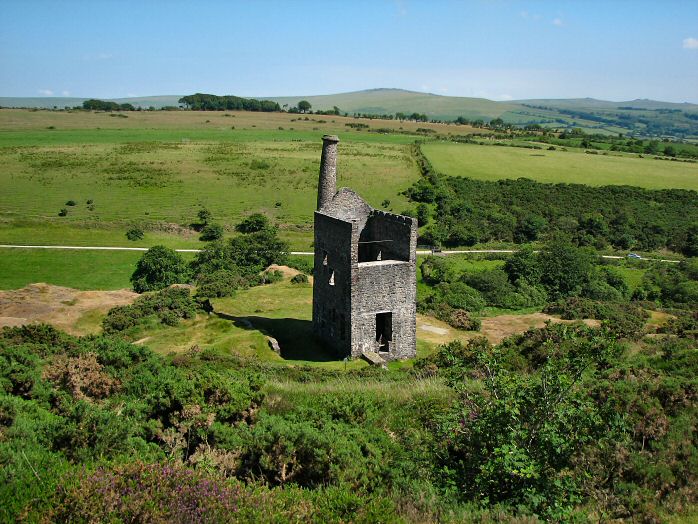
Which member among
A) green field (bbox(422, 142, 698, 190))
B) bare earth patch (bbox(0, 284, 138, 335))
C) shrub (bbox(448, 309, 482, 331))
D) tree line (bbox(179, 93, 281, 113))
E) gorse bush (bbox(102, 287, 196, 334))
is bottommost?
bare earth patch (bbox(0, 284, 138, 335))

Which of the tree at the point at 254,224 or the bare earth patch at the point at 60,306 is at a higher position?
the tree at the point at 254,224

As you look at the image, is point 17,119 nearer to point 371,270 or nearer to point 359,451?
point 371,270

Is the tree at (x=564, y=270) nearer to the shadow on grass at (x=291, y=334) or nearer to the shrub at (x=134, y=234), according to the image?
the shadow on grass at (x=291, y=334)

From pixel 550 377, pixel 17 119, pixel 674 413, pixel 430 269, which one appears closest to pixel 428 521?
pixel 550 377

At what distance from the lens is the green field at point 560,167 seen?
80.8 meters

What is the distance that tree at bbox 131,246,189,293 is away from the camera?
4172cm

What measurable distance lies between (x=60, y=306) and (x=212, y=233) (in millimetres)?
21809

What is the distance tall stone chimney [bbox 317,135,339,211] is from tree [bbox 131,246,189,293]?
1866 centimetres

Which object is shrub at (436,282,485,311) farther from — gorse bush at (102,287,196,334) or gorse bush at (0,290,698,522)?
gorse bush at (0,290,698,522)

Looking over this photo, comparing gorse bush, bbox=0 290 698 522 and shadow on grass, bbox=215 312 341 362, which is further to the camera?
shadow on grass, bbox=215 312 341 362

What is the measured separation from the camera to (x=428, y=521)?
770 cm

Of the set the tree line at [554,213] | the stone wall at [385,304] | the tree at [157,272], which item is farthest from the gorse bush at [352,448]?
the tree line at [554,213]

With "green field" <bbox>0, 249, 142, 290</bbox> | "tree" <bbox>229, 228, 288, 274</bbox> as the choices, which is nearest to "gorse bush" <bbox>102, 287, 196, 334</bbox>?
"green field" <bbox>0, 249, 142, 290</bbox>

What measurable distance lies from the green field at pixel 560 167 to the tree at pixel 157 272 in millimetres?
46189
